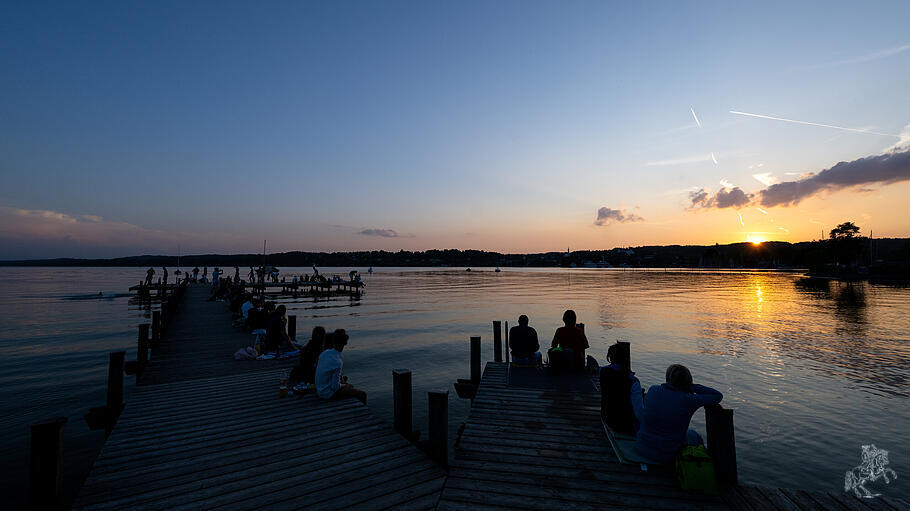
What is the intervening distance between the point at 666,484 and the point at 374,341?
22.5 metres

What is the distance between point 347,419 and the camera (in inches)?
324

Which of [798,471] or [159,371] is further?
[159,371]

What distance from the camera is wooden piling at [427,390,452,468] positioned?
6.53m

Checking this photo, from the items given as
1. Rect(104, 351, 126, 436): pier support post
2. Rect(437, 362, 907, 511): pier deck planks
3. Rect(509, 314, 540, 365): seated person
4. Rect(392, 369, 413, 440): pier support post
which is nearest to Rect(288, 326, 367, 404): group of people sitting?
Rect(392, 369, 413, 440): pier support post

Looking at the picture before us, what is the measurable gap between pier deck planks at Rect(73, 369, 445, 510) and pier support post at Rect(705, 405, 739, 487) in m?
4.13

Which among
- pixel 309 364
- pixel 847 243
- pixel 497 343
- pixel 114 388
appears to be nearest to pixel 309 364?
pixel 309 364

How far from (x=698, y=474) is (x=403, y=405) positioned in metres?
5.00

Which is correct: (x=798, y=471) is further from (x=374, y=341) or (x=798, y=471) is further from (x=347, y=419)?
(x=374, y=341)

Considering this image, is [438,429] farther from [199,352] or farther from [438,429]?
[199,352]

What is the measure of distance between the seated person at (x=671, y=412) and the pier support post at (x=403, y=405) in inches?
164

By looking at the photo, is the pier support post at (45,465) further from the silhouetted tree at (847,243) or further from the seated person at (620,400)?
the silhouetted tree at (847,243)

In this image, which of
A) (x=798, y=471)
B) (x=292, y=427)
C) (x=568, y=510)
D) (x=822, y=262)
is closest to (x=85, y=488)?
(x=292, y=427)

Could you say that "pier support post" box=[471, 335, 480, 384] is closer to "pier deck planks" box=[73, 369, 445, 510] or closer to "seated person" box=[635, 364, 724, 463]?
"pier deck planks" box=[73, 369, 445, 510]
